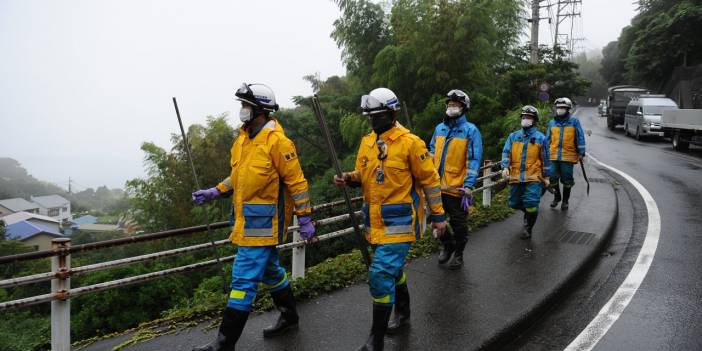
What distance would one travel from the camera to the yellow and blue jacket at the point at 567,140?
839 centimetres

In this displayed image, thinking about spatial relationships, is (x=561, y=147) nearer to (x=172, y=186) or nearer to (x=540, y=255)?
(x=540, y=255)

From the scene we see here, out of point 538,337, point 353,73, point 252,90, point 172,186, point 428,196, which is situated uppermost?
point 353,73

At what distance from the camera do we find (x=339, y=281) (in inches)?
201

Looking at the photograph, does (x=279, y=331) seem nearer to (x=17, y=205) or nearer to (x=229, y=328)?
(x=229, y=328)

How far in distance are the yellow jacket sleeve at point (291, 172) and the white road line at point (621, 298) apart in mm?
2315

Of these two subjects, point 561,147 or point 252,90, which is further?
point 561,147

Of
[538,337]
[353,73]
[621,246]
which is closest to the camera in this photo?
[538,337]

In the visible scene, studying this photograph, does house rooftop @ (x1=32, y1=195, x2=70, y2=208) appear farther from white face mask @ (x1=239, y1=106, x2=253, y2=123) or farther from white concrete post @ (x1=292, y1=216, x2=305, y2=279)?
white face mask @ (x1=239, y1=106, x2=253, y2=123)

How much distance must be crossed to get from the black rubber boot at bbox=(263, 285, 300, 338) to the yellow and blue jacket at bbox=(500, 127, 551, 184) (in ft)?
13.4

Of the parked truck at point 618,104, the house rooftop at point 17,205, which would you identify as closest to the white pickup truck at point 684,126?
the parked truck at point 618,104

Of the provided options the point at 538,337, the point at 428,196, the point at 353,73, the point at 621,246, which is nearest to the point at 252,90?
the point at 428,196

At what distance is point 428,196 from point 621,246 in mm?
4267

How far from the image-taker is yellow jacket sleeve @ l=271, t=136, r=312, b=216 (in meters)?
3.44

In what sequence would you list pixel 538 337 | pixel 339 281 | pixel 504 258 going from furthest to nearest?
pixel 504 258 → pixel 339 281 → pixel 538 337
